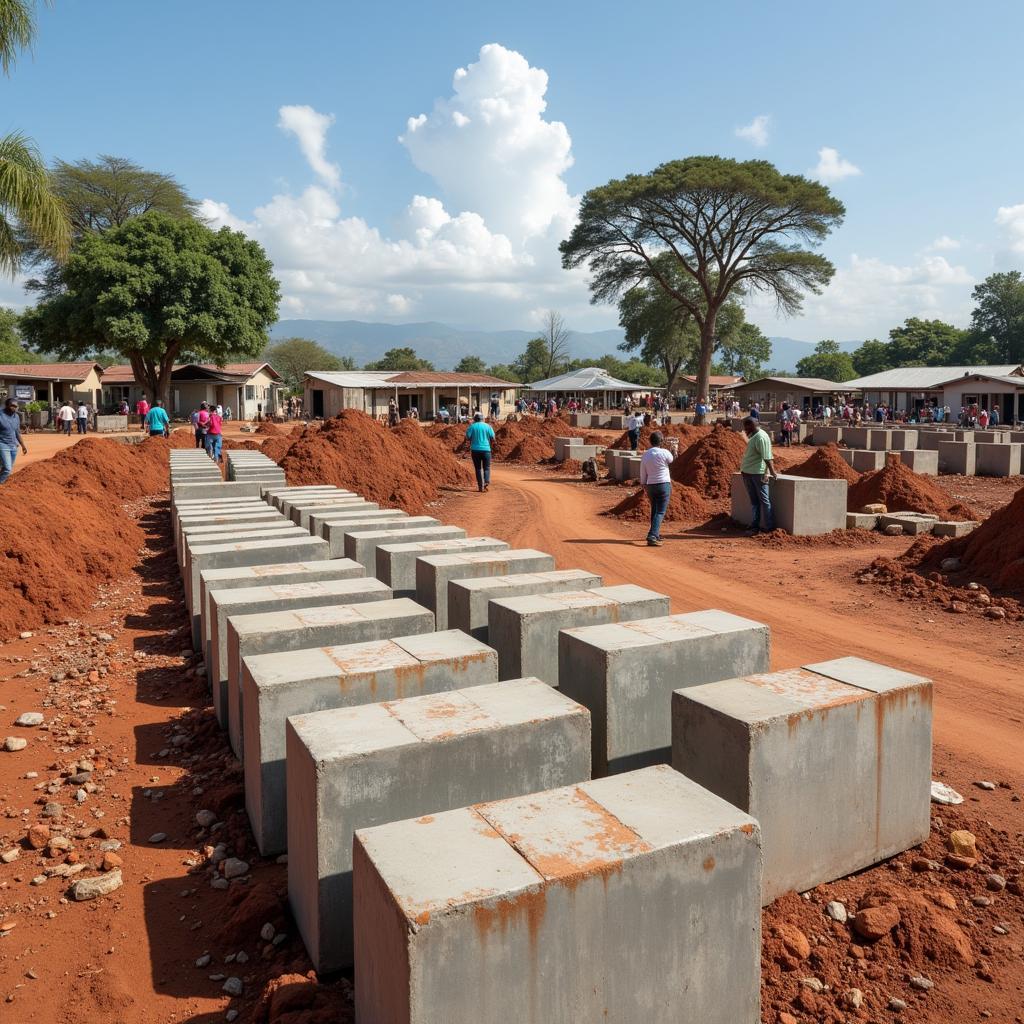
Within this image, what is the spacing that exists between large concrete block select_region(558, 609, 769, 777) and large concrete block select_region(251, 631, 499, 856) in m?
0.52

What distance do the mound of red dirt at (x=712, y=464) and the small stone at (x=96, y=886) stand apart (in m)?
15.3

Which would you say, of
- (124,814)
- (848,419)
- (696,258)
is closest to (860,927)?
(124,814)

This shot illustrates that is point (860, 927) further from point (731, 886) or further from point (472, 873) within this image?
point (472, 873)

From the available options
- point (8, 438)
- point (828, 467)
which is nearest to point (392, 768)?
point (8, 438)

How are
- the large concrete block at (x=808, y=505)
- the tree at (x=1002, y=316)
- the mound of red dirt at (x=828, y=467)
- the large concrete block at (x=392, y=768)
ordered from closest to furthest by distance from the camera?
the large concrete block at (x=392, y=768) < the large concrete block at (x=808, y=505) < the mound of red dirt at (x=828, y=467) < the tree at (x=1002, y=316)

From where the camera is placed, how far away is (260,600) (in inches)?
237

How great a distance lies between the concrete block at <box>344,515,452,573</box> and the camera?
878cm

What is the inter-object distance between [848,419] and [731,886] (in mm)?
45670

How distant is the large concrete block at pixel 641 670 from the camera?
465 cm

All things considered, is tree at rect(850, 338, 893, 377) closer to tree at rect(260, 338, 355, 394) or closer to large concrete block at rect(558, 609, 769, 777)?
tree at rect(260, 338, 355, 394)

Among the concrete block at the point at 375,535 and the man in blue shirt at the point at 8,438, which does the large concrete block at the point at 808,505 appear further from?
the man in blue shirt at the point at 8,438

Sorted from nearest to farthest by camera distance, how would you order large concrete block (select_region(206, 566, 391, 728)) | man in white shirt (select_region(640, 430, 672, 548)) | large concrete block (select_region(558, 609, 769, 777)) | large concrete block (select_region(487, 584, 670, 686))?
large concrete block (select_region(558, 609, 769, 777)) < large concrete block (select_region(487, 584, 670, 686)) < large concrete block (select_region(206, 566, 391, 728)) < man in white shirt (select_region(640, 430, 672, 548))

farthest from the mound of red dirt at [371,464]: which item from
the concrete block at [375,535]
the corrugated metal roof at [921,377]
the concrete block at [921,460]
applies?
the corrugated metal roof at [921,377]

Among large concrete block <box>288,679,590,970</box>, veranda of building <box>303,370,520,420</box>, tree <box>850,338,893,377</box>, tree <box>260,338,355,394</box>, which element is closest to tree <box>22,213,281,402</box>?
veranda of building <box>303,370,520,420</box>
